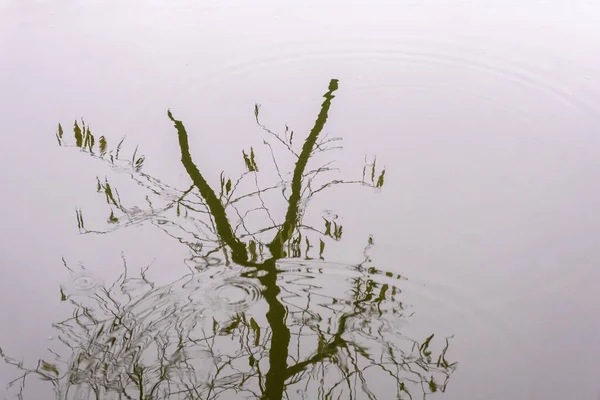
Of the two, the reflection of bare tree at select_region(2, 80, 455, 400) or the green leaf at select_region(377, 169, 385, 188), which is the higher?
the green leaf at select_region(377, 169, 385, 188)

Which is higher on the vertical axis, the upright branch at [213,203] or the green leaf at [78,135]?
the green leaf at [78,135]

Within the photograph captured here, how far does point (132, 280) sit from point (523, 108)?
163cm

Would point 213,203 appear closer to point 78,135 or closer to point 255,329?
point 255,329

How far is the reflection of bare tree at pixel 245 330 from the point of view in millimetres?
1607

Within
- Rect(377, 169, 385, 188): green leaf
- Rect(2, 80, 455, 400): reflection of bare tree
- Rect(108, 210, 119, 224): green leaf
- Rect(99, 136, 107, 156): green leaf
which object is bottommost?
Rect(2, 80, 455, 400): reflection of bare tree

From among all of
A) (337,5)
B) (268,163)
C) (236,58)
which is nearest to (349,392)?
(268,163)

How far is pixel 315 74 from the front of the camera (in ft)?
8.57

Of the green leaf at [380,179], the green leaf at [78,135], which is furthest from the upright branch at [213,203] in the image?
the green leaf at [380,179]

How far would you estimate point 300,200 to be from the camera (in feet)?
6.87

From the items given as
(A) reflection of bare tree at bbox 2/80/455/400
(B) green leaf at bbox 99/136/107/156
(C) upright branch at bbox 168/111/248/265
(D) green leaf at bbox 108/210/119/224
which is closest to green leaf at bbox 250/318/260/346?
(A) reflection of bare tree at bbox 2/80/455/400

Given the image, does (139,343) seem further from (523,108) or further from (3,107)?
(523,108)

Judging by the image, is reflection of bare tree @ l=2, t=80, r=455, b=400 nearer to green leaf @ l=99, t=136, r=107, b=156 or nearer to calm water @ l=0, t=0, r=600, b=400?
calm water @ l=0, t=0, r=600, b=400

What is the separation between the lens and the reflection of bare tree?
1.61m

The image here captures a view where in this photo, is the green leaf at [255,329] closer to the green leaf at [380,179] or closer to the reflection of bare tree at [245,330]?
the reflection of bare tree at [245,330]
